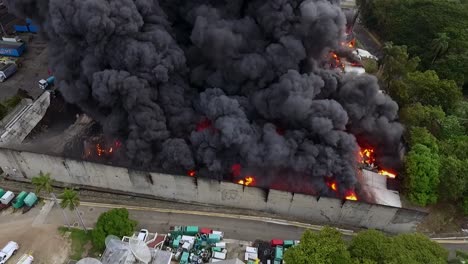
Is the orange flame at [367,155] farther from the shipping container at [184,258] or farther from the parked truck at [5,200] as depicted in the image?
the parked truck at [5,200]

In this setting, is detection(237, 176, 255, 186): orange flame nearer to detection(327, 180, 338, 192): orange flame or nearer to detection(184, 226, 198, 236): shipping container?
detection(184, 226, 198, 236): shipping container

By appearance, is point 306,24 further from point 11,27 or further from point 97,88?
point 11,27

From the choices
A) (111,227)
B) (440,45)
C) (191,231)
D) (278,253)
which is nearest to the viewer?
(111,227)

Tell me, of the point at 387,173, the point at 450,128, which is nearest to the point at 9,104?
the point at 387,173

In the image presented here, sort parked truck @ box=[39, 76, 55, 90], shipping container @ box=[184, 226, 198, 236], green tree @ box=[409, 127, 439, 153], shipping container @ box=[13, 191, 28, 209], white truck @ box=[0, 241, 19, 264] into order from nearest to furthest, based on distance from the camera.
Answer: white truck @ box=[0, 241, 19, 264] < shipping container @ box=[184, 226, 198, 236] < shipping container @ box=[13, 191, 28, 209] < green tree @ box=[409, 127, 439, 153] < parked truck @ box=[39, 76, 55, 90]

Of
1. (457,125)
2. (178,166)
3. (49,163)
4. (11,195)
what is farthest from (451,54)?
(11,195)

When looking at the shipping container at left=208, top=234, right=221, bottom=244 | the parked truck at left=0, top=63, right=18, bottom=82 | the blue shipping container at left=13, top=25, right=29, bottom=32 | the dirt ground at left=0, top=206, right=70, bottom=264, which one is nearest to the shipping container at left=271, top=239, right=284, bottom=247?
the shipping container at left=208, top=234, right=221, bottom=244

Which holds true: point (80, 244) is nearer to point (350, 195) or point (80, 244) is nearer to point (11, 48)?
point (350, 195)
